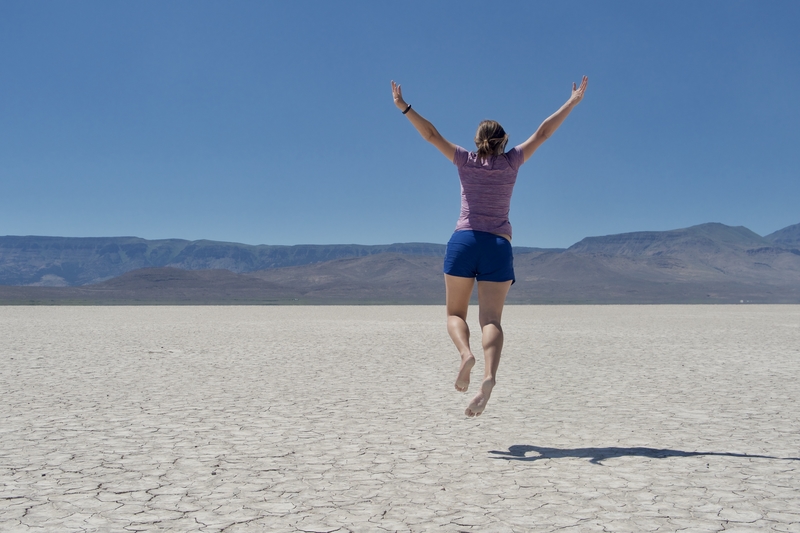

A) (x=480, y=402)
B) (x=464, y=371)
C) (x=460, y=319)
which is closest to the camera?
(x=480, y=402)

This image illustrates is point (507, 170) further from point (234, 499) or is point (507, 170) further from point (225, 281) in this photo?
point (225, 281)

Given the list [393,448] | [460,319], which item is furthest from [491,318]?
[393,448]

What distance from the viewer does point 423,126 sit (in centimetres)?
373

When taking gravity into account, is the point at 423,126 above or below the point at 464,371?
above

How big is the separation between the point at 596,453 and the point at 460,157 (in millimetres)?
1751

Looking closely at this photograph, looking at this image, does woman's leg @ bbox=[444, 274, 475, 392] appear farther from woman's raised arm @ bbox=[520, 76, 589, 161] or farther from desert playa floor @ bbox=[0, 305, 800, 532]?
woman's raised arm @ bbox=[520, 76, 589, 161]

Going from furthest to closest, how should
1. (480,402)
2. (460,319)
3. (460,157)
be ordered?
(460,319) < (460,157) < (480,402)

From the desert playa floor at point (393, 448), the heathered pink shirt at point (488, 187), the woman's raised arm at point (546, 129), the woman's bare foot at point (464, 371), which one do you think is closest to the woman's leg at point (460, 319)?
the woman's bare foot at point (464, 371)

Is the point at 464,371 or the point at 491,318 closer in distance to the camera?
the point at 464,371

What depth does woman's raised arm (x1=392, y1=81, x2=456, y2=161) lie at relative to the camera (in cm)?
372

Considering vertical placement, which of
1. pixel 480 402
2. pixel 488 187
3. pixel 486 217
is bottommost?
pixel 480 402

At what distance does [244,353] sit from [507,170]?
6886 mm

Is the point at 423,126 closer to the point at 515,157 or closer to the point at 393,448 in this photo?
the point at 515,157

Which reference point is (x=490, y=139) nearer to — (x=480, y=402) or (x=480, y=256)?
(x=480, y=256)
